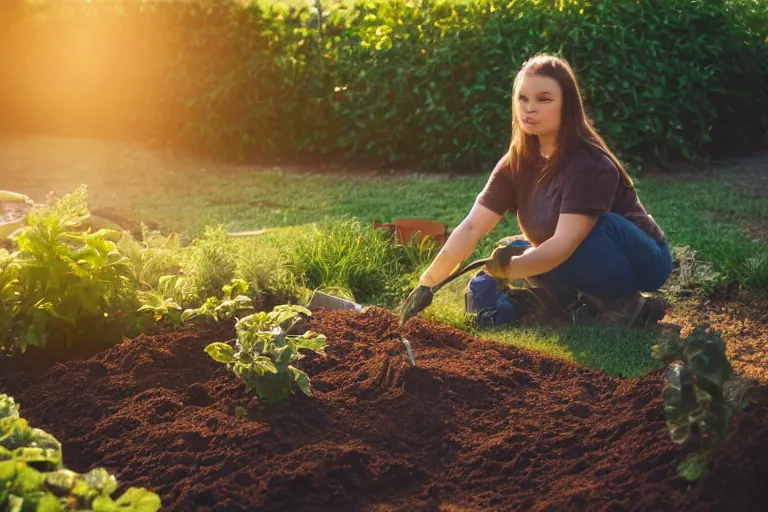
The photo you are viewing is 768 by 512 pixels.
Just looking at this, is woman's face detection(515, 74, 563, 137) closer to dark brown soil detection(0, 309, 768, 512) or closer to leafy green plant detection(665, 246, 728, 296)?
dark brown soil detection(0, 309, 768, 512)

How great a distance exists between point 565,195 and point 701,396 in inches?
74.6

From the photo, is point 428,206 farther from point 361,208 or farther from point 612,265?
point 612,265

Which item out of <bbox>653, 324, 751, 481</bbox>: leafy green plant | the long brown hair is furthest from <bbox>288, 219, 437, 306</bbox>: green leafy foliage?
<bbox>653, 324, 751, 481</bbox>: leafy green plant

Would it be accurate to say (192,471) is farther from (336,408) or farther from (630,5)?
(630,5)

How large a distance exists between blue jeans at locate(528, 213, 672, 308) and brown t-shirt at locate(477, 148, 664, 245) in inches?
4.1

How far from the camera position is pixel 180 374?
3500mm

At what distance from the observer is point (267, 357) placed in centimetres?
313

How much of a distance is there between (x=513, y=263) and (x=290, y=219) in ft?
10.3

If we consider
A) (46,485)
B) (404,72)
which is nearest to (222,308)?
(46,485)

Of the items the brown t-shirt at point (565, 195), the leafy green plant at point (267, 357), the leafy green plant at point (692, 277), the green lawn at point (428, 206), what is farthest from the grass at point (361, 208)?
the leafy green plant at point (267, 357)

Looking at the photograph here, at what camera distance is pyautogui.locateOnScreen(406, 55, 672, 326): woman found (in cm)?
412

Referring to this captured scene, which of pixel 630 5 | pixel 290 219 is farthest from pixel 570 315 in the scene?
pixel 630 5

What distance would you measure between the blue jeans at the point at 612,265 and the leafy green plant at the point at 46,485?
2.49 metres

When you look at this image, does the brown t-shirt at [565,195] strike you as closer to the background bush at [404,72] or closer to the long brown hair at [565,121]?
the long brown hair at [565,121]
